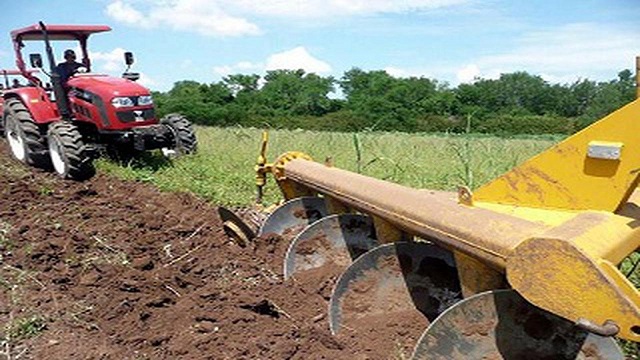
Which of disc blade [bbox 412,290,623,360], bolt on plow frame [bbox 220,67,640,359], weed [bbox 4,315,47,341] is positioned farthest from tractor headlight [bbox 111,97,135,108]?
disc blade [bbox 412,290,623,360]

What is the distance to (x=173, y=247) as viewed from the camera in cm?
457

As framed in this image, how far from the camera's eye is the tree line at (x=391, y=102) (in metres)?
32.4

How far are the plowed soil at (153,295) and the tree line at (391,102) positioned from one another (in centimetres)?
2477

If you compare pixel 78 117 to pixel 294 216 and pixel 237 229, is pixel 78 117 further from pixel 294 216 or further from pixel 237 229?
pixel 294 216

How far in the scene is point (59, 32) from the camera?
27.3 feet

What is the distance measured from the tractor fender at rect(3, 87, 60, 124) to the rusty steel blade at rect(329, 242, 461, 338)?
6833mm

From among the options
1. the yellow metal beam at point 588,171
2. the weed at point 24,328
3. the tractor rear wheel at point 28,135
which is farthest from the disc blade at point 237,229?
the tractor rear wheel at point 28,135

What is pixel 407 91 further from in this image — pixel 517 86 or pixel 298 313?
pixel 298 313

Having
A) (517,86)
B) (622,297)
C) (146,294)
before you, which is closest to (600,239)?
(622,297)

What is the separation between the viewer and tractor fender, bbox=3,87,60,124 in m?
8.19

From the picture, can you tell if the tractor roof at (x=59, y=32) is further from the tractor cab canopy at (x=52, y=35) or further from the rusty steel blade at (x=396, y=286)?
the rusty steel blade at (x=396, y=286)

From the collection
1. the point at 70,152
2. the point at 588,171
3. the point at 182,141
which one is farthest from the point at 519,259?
the point at 182,141

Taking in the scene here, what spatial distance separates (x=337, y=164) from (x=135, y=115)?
9.68ft

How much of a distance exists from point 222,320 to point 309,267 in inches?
31.3
